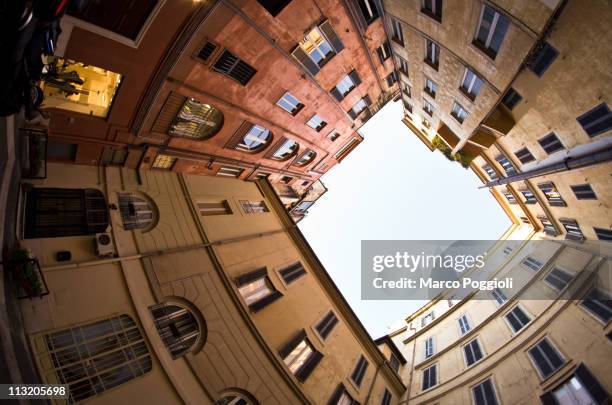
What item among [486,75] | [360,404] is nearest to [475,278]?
[360,404]

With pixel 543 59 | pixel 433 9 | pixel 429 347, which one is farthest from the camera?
pixel 429 347

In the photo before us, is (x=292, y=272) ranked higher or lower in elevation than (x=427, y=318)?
higher

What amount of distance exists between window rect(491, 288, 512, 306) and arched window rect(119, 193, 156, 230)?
2128 centimetres

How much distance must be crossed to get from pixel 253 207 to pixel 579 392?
16.3 metres

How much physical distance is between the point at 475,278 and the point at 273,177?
2110cm

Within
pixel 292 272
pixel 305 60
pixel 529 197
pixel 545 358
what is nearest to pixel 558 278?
pixel 545 358

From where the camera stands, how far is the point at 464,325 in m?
20.2

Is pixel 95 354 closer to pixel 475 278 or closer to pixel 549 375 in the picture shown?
pixel 549 375

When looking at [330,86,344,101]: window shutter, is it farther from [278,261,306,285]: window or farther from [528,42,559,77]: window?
[278,261,306,285]: window

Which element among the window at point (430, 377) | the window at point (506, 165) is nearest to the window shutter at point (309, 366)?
the window at point (430, 377)

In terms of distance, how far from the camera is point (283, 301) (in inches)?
525

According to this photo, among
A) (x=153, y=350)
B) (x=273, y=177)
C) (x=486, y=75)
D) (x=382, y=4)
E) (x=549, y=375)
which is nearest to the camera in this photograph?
(x=153, y=350)

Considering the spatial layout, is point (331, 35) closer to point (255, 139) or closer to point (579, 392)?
point (255, 139)

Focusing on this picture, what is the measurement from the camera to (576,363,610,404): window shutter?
8.93 meters
